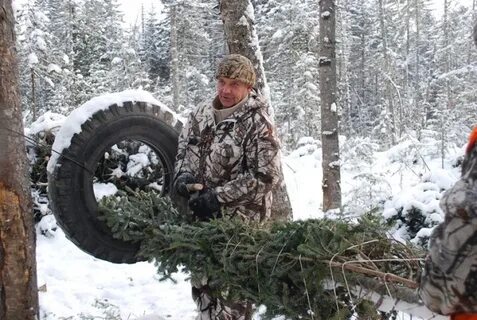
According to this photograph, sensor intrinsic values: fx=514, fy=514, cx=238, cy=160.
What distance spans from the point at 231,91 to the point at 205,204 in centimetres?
84

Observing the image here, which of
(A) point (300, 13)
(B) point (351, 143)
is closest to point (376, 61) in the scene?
(A) point (300, 13)

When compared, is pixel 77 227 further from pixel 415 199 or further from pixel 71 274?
pixel 415 199

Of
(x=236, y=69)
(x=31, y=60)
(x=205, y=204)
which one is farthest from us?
(x=31, y=60)

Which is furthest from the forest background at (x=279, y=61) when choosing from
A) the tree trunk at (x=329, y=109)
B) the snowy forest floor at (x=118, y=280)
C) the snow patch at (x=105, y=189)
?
the snow patch at (x=105, y=189)

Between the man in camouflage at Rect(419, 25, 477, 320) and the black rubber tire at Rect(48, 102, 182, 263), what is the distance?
2.73 m

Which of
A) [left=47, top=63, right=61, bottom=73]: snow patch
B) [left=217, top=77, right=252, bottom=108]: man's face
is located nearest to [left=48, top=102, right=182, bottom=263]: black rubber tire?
[left=217, top=77, right=252, bottom=108]: man's face

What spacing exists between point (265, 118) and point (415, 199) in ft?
10.8

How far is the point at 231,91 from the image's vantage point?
3740 mm

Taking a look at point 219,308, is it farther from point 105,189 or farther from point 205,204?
point 105,189

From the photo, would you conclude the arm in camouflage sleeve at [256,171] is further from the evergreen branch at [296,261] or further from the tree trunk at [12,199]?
the tree trunk at [12,199]

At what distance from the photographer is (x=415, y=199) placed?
20.4ft

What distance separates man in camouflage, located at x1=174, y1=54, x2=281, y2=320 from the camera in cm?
362

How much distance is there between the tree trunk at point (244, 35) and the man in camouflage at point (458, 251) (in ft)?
14.2

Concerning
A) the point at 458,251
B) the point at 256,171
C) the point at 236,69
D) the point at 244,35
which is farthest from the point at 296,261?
the point at 244,35
